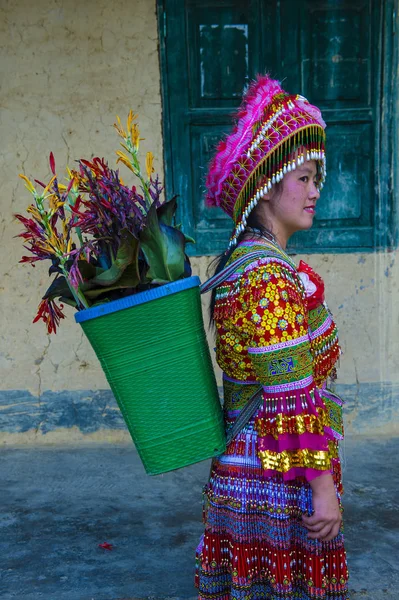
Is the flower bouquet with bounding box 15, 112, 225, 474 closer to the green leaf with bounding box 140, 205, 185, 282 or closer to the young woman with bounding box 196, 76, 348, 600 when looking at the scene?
the green leaf with bounding box 140, 205, 185, 282

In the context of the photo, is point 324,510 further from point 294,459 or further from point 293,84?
point 293,84

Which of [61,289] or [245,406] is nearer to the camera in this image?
[61,289]

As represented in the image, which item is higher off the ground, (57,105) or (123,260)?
(57,105)

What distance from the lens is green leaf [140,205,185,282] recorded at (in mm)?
1700

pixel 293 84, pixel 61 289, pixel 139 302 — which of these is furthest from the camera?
pixel 293 84

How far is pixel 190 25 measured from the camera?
401cm

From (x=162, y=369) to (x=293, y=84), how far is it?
9.36ft

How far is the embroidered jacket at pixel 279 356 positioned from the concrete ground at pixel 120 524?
130 cm

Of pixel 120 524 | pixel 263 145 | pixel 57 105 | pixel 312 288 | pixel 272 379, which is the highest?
pixel 57 105

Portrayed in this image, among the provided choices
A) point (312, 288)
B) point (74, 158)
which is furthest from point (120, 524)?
point (74, 158)

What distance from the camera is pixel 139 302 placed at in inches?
64.6

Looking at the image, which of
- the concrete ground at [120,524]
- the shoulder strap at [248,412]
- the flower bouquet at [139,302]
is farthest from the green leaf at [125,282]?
the concrete ground at [120,524]

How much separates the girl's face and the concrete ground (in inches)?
63.2

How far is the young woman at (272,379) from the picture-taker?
168 cm
